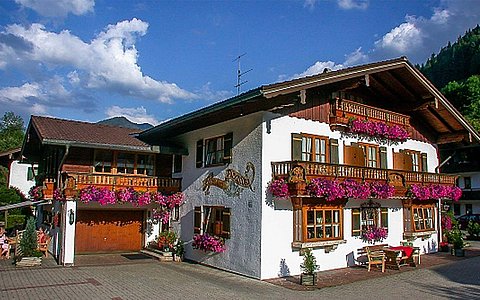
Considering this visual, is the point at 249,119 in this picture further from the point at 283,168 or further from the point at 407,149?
the point at 407,149

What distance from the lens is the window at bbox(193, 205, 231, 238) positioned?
16.0m

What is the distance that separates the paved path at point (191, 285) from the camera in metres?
11.7

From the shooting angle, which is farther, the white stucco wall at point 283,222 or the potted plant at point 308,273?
the white stucco wall at point 283,222

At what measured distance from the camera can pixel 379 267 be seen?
1650 centimetres

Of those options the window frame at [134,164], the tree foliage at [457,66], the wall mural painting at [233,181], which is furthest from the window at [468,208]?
the window frame at [134,164]

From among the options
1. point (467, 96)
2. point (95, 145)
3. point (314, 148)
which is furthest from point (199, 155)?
point (467, 96)

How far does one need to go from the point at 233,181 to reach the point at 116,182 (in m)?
5.20

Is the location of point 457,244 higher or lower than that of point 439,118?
lower

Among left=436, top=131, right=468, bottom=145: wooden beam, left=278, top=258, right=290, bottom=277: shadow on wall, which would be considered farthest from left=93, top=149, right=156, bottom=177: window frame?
→ left=436, top=131, right=468, bottom=145: wooden beam

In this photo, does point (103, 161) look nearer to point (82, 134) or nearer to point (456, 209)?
point (82, 134)

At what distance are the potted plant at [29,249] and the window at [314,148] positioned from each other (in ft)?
32.7

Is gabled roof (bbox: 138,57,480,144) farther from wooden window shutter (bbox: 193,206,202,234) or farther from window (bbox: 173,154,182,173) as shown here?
wooden window shutter (bbox: 193,206,202,234)

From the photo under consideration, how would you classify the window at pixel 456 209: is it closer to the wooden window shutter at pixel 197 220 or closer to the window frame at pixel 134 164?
the wooden window shutter at pixel 197 220

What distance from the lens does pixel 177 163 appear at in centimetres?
2030
